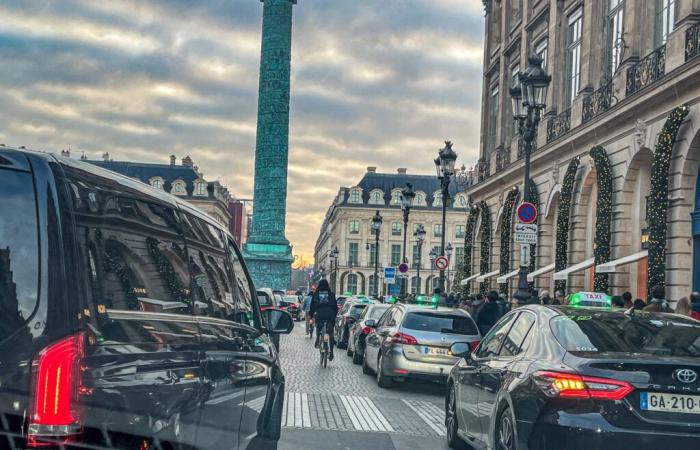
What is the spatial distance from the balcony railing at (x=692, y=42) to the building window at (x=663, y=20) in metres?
1.81

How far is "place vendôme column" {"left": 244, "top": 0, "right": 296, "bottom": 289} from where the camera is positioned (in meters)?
60.2

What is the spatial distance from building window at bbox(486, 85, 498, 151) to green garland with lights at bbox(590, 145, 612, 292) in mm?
16432

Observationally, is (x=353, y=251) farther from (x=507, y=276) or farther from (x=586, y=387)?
(x=586, y=387)

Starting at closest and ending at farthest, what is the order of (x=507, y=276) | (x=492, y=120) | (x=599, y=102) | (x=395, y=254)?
(x=599, y=102) < (x=507, y=276) < (x=492, y=120) < (x=395, y=254)

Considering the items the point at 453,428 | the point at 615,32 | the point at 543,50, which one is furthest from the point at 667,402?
the point at 543,50

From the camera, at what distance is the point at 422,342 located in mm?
14852

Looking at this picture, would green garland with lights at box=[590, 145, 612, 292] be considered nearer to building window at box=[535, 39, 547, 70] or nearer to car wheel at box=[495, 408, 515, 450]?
building window at box=[535, 39, 547, 70]

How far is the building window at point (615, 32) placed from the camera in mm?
25438

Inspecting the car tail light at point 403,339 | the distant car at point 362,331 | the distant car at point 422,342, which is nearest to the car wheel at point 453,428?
the distant car at point 422,342

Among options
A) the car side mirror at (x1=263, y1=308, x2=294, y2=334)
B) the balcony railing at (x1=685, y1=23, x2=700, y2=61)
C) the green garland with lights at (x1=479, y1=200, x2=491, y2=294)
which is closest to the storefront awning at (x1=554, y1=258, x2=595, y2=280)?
the balcony railing at (x1=685, y1=23, x2=700, y2=61)

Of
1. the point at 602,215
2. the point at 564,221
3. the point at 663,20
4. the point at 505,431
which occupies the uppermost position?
the point at 663,20

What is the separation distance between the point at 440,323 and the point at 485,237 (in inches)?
1039

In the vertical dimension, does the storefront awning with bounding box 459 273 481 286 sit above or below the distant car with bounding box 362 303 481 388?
above

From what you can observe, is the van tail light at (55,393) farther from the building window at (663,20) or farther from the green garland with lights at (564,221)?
the green garland with lights at (564,221)
